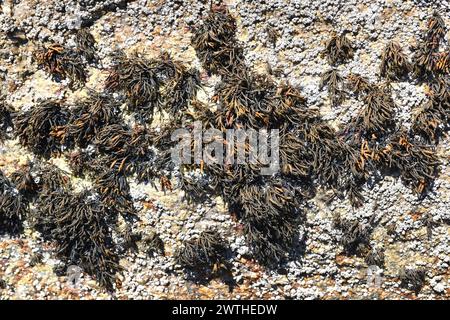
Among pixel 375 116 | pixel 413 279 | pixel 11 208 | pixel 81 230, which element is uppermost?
pixel 375 116

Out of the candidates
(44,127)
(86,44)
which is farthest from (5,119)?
(86,44)

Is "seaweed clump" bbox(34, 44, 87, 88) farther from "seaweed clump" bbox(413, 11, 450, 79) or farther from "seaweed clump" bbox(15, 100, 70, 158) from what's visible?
"seaweed clump" bbox(413, 11, 450, 79)

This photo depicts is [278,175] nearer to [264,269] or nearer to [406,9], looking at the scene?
[264,269]

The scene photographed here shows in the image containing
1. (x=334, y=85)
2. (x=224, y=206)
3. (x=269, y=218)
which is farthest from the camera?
(x=224, y=206)

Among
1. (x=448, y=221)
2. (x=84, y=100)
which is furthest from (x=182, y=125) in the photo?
(x=448, y=221)

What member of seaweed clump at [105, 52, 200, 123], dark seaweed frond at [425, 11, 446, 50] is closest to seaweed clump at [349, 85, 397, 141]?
dark seaweed frond at [425, 11, 446, 50]

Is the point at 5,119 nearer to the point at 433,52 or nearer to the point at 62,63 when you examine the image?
the point at 62,63

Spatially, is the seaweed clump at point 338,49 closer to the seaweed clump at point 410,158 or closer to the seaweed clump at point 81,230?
the seaweed clump at point 410,158

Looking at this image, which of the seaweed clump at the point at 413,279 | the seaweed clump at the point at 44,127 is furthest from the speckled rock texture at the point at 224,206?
the seaweed clump at the point at 44,127
